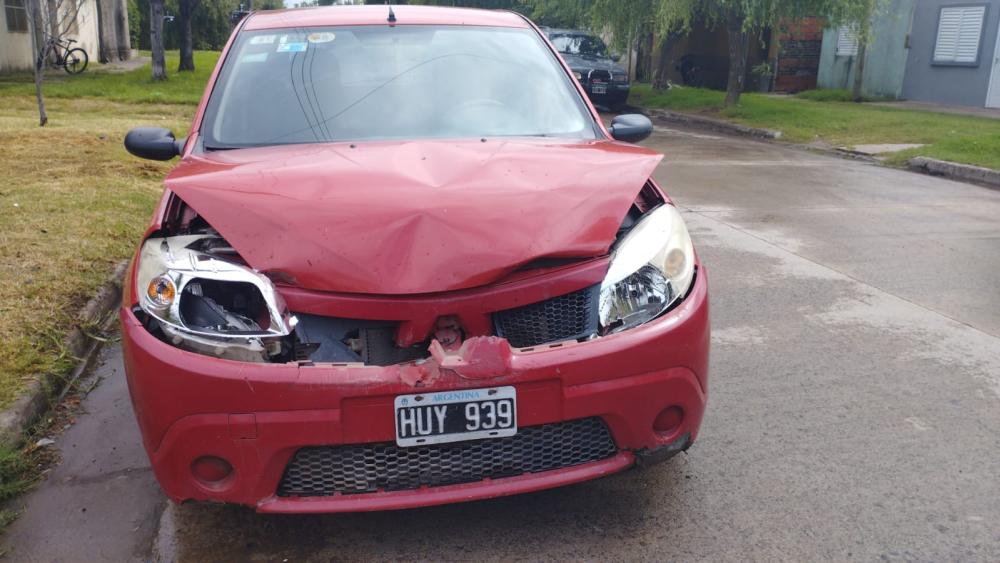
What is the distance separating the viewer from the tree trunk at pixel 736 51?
58.0 feet

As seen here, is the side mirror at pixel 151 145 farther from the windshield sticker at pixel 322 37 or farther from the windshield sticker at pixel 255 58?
the windshield sticker at pixel 322 37

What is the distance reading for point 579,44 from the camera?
20719mm

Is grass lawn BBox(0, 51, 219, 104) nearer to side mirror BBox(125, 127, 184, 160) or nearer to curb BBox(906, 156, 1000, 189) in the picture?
curb BBox(906, 156, 1000, 189)

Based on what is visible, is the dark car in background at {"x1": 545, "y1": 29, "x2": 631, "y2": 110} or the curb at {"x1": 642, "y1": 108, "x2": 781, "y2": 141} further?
the dark car in background at {"x1": 545, "y1": 29, "x2": 631, "y2": 110}

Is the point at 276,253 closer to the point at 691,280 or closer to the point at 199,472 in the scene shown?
the point at 199,472

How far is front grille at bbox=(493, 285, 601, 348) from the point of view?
8.48 ft

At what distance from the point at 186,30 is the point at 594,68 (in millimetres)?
10533

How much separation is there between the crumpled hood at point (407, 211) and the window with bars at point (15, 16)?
21.1 m

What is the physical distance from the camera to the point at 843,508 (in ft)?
9.64

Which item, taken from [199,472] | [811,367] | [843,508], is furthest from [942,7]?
[199,472]

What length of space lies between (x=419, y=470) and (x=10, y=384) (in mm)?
2152

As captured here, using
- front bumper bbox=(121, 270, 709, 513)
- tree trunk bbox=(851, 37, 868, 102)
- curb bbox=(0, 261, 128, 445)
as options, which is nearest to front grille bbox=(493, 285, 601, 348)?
front bumper bbox=(121, 270, 709, 513)

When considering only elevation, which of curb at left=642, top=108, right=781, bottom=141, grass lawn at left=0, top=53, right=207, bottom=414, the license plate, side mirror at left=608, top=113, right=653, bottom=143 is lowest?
grass lawn at left=0, top=53, right=207, bottom=414

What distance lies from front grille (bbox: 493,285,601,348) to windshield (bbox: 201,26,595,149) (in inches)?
47.4
